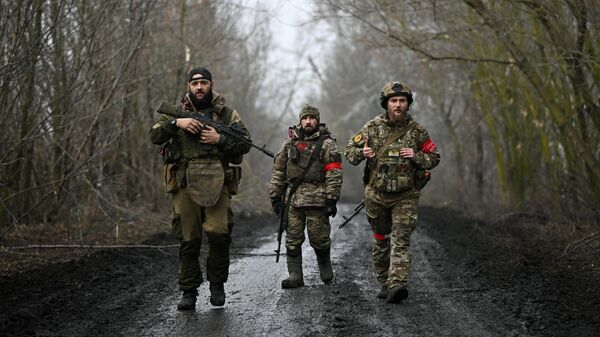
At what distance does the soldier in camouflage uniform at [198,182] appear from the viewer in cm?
669

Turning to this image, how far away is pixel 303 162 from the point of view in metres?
8.33

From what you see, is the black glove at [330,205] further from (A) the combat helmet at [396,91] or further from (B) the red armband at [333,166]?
(A) the combat helmet at [396,91]

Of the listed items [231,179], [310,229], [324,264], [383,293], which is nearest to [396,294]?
[383,293]

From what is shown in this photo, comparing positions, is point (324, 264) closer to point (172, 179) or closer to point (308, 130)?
point (308, 130)

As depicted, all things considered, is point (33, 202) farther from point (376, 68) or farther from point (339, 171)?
point (376, 68)

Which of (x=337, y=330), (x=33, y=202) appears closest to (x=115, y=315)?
(x=337, y=330)

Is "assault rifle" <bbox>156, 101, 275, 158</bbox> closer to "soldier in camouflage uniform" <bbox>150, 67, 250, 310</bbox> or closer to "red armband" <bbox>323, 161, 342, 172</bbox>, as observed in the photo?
"soldier in camouflage uniform" <bbox>150, 67, 250, 310</bbox>

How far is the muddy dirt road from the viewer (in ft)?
19.4

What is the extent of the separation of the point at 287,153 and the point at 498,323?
3272mm

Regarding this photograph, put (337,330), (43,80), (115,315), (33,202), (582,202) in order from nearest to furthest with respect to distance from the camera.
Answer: (337,330), (115,315), (43,80), (33,202), (582,202)

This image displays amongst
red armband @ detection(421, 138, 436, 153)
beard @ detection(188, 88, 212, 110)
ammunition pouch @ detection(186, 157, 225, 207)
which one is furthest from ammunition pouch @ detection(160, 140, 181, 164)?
red armband @ detection(421, 138, 436, 153)

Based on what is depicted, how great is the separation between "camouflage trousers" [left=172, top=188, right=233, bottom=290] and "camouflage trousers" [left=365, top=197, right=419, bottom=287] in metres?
1.52

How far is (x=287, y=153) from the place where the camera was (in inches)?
332

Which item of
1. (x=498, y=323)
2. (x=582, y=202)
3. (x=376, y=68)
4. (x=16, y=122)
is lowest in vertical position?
(x=498, y=323)
